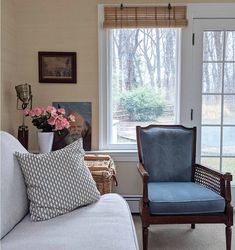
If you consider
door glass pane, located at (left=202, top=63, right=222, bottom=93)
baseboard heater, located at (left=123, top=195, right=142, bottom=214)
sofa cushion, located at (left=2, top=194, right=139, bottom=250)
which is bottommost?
baseboard heater, located at (left=123, top=195, right=142, bottom=214)

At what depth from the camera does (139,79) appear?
10.8 ft

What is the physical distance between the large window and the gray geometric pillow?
1.35 metres

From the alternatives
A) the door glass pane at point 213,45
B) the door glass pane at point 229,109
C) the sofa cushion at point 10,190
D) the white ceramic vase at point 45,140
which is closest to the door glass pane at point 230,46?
Result: the door glass pane at point 213,45

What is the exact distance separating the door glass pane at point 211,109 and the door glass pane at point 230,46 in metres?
0.41

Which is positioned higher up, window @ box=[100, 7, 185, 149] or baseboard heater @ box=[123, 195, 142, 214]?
window @ box=[100, 7, 185, 149]

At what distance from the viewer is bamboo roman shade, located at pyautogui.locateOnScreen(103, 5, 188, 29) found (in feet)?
10.2

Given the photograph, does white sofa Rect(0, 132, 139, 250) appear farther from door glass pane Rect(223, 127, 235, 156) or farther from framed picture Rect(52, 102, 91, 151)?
door glass pane Rect(223, 127, 235, 156)

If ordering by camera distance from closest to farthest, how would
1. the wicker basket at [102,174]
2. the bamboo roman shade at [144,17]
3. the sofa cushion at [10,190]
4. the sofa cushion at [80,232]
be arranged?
the sofa cushion at [80,232] → the sofa cushion at [10,190] → the wicker basket at [102,174] → the bamboo roman shade at [144,17]

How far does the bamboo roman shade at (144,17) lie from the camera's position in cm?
311

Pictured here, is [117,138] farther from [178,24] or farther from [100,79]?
[178,24]

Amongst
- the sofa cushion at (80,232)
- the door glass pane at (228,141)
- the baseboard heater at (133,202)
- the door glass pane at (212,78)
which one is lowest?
the baseboard heater at (133,202)

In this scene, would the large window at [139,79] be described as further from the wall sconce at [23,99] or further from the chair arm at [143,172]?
the wall sconce at [23,99]

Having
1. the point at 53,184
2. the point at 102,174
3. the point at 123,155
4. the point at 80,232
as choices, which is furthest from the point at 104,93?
the point at 80,232

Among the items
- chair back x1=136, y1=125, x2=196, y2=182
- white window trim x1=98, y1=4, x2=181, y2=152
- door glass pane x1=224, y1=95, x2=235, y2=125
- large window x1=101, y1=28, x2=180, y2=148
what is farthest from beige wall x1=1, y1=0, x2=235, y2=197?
door glass pane x1=224, y1=95, x2=235, y2=125
